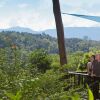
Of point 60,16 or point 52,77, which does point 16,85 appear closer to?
point 52,77

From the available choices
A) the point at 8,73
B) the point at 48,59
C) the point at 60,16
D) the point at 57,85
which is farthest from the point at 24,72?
the point at 48,59

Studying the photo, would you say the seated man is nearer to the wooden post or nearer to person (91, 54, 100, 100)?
person (91, 54, 100, 100)

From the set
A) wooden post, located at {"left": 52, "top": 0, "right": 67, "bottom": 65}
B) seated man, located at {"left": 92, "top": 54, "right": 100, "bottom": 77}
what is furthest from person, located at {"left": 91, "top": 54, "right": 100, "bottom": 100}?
wooden post, located at {"left": 52, "top": 0, "right": 67, "bottom": 65}

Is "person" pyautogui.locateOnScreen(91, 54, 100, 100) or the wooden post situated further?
the wooden post

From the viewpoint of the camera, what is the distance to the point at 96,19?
36.1 ft

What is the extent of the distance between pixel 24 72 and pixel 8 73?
13 cm

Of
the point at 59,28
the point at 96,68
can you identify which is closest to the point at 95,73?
the point at 96,68

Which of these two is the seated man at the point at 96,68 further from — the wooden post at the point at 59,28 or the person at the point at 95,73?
the wooden post at the point at 59,28

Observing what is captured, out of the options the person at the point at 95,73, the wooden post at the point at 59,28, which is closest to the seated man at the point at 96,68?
the person at the point at 95,73

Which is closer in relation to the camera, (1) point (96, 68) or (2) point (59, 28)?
(1) point (96, 68)

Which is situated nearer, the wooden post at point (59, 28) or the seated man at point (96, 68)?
the seated man at point (96, 68)

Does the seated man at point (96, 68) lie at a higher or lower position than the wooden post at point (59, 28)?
lower

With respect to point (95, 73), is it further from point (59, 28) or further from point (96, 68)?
point (59, 28)

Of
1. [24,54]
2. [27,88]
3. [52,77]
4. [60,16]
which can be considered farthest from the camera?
[60,16]
